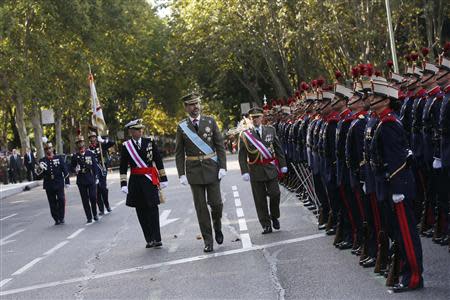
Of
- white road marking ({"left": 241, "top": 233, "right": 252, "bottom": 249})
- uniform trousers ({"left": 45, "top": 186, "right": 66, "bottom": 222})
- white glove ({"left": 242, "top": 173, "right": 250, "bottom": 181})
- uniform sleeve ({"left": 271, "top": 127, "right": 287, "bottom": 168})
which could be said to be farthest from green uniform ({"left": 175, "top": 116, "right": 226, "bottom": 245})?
uniform trousers ({"left": 45, "top": 186, "right": 66, "bottom": 222})

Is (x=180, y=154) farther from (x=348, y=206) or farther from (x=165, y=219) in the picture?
(x=165, y=219)

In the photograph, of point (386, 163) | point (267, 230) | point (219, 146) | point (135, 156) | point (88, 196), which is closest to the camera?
point (386, 163)

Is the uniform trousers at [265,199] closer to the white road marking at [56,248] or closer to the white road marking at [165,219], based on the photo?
the white road marking at [165,219]

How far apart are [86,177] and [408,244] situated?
11.6 m

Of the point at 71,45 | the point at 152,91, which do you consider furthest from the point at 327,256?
the point at 152,91

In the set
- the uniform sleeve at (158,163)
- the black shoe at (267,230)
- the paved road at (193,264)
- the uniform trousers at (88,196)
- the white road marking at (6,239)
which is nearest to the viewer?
the paved road at (193,264)

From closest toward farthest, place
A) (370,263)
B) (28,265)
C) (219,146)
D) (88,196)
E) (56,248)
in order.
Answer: (370,263) < (219,146) < (28,265) < (56,248) < (88,196)

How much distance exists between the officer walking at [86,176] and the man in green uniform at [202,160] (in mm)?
6393

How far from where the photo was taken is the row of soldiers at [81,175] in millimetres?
19031

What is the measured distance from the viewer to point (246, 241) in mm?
13266

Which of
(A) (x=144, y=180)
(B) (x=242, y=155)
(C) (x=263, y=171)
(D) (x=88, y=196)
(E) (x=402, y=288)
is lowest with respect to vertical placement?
(E) (x=402, y=288)

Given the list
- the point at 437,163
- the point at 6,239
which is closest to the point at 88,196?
the point at 6,239

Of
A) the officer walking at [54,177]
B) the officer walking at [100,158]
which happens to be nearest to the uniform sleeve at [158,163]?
the officer walking at [100,158]

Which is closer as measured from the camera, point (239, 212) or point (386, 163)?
point (386, 163)
